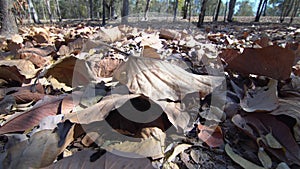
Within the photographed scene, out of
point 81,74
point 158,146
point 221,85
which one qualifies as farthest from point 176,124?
point 81,74

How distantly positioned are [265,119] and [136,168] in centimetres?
42

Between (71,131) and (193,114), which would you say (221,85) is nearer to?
(193,114)

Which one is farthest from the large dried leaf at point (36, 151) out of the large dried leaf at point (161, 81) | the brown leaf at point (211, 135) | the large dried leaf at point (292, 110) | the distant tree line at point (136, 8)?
the distant tree line at point (136, 8)

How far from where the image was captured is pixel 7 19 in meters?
2.41

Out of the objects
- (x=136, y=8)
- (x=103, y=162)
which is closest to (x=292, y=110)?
(x=103, y=162)

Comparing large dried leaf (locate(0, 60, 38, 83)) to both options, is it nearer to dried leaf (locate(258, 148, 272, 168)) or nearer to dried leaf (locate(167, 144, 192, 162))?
dried leaf (locate(167, 144, 192, 162))

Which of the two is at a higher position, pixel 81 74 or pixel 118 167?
pixel 81 74

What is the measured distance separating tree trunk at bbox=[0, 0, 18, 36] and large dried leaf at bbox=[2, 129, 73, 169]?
2.46 meters

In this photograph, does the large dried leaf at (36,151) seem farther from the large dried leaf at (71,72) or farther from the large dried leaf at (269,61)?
the large dried leaf at (269,61)

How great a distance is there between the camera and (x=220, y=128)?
612 mm

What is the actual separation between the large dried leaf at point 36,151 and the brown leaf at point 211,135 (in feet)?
1.25

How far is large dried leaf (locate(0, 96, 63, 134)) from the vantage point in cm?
59

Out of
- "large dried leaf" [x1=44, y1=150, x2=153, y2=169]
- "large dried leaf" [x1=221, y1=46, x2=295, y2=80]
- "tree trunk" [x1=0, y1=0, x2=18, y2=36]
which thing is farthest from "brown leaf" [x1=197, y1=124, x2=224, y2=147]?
"tree trunk" [x1=0, y1=0, x2=18, y2=36]

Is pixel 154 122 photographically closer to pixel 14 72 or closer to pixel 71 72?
pixel 71 72
